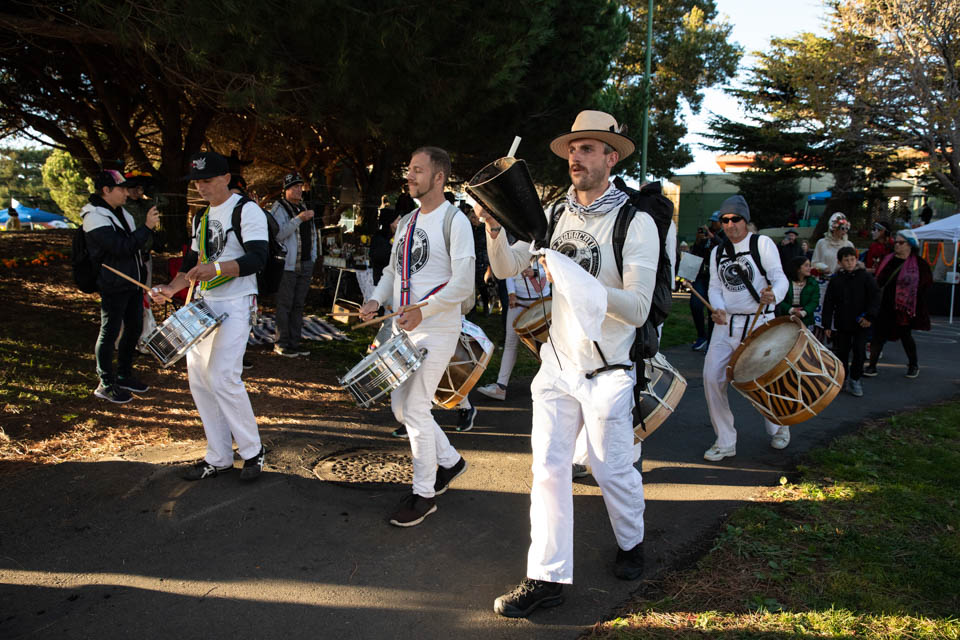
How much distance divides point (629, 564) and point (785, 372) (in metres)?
2.21

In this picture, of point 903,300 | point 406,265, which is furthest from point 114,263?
point 903,300

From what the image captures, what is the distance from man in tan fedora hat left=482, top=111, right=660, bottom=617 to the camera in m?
3.19

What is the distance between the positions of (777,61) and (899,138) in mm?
6919

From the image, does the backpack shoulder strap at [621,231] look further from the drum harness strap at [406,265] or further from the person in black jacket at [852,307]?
the person in black jacket at [852,307]

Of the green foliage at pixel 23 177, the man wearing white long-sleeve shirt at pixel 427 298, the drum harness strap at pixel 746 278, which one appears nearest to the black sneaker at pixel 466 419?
the man wearing white long-sleeve shirt at pixel 427 298

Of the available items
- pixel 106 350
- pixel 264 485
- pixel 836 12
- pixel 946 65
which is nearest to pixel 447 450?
pixel 264 485

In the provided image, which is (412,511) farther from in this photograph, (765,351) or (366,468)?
(765,351)

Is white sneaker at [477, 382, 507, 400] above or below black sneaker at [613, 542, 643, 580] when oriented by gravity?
above

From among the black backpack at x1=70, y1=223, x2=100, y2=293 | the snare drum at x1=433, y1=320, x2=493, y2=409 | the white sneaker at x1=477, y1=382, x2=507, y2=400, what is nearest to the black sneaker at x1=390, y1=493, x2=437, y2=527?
the snare drum at x1=433, y1=320, x2=493, y2=409

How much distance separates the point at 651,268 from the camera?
3203 mm

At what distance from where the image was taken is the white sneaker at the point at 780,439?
18.9ft

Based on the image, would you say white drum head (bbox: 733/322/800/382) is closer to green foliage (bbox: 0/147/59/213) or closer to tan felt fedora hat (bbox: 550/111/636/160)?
tan felt fedora hat (bbox: 550/111/636/160)

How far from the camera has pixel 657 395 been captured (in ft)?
14.4

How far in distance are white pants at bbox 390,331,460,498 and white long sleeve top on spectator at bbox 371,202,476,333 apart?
0.11m
